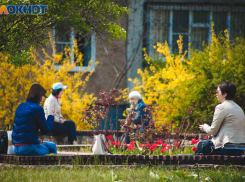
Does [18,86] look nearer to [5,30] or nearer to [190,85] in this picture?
[5,30]

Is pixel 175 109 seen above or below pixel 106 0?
below

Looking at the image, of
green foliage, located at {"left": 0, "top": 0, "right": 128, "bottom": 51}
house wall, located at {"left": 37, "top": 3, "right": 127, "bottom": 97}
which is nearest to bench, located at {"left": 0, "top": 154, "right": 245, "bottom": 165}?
green foliage, located at {"left": 0, "top": 0, "right": 128, "bottom": 51}

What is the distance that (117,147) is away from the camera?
6105mm

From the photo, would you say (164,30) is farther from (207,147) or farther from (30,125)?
(30,125)

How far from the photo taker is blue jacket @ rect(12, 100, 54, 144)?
4953 millimetres

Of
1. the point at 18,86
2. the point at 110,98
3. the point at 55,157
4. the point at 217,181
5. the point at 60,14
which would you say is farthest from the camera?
the point at 18,86

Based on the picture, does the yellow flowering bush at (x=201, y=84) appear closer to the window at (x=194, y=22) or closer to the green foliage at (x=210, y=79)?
the green foliage at (x=210, y=79)

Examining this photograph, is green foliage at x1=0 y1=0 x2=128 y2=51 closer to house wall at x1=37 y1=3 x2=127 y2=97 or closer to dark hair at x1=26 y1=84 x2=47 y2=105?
dark hair at x1=26 y1=84 x2=47 y2=105

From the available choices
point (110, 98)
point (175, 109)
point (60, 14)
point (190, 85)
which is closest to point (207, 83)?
point (190, 85)

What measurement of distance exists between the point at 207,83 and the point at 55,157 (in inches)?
164
